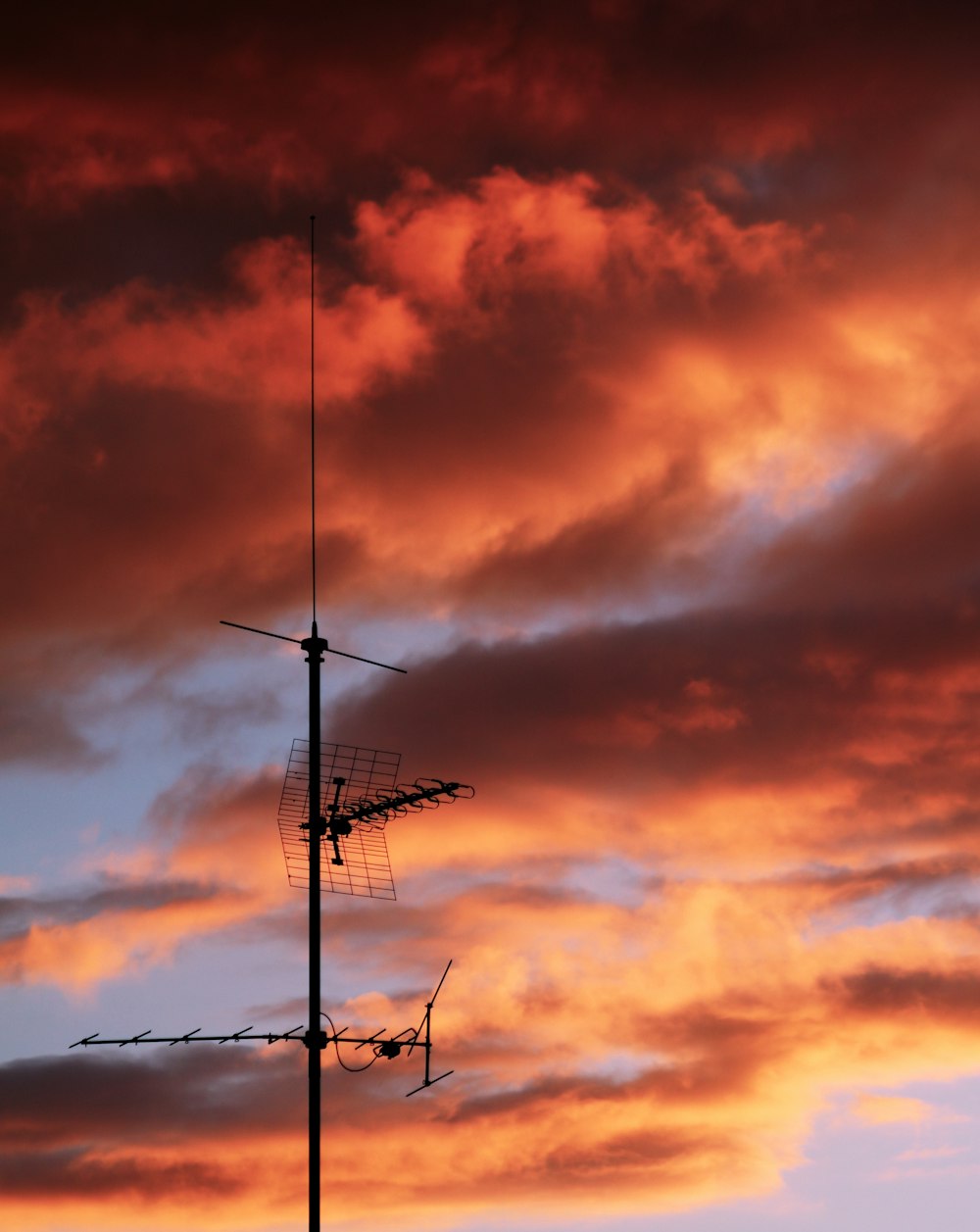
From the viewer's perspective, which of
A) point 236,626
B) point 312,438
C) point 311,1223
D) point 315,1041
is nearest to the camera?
point 311,1223

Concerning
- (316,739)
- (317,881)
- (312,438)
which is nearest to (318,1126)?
(317,881)

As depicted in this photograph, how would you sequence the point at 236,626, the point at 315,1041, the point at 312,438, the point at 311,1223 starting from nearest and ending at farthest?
the point at 311,1223 < the point at 315,1041 < the point at 236,626 < the point at 312,438

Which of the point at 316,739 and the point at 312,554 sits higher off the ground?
the point at 312,554

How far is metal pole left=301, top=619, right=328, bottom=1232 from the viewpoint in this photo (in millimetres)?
26234

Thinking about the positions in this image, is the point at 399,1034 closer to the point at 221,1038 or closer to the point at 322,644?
the point at 221,1038

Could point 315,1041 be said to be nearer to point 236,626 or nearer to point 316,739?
point 316,739

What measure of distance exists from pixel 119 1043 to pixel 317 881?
4420 millimetres

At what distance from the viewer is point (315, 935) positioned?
28000mm

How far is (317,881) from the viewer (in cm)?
2869

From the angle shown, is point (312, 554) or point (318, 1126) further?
point (312, 554)

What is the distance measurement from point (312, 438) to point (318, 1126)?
41.1 ft

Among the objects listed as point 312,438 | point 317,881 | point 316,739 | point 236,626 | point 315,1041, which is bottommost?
point 315,1041

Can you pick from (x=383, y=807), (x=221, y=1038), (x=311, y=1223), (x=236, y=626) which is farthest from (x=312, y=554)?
(x=311, y=1223)

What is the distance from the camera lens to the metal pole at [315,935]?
2623 cm
